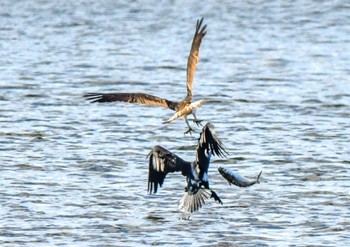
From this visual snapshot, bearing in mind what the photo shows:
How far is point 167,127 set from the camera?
51.9 feet

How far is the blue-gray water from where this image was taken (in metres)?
10.3

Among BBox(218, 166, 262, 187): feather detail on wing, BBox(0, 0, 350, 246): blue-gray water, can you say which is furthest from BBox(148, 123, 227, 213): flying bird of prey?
BBox(218, 166, 262, 187): feather detail on wing

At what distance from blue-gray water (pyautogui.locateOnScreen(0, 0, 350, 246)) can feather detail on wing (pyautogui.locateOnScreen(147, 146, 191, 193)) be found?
1.33ft

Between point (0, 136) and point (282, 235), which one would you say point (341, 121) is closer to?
point (0, 136)

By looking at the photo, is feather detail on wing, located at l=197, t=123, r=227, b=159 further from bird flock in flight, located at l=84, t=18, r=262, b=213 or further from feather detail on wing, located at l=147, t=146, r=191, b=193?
feather detail on wing, located at l=147, t=146, r=191, b=193

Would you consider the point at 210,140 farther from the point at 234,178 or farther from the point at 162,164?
the point at 234,178

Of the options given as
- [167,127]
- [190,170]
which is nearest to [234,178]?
[190,170]

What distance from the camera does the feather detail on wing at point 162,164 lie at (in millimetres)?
10305

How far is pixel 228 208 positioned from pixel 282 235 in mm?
1111

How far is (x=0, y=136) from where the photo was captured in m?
14.9

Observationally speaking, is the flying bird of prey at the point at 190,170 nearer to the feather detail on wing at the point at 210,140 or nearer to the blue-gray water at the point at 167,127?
the feather detail on wing at the point at 210,140

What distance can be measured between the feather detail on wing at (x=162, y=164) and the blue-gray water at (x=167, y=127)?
406 mm

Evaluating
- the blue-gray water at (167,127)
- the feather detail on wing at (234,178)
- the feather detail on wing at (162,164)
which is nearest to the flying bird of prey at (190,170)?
the feather detail on wing at (162,164)

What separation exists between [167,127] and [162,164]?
5493 mm
